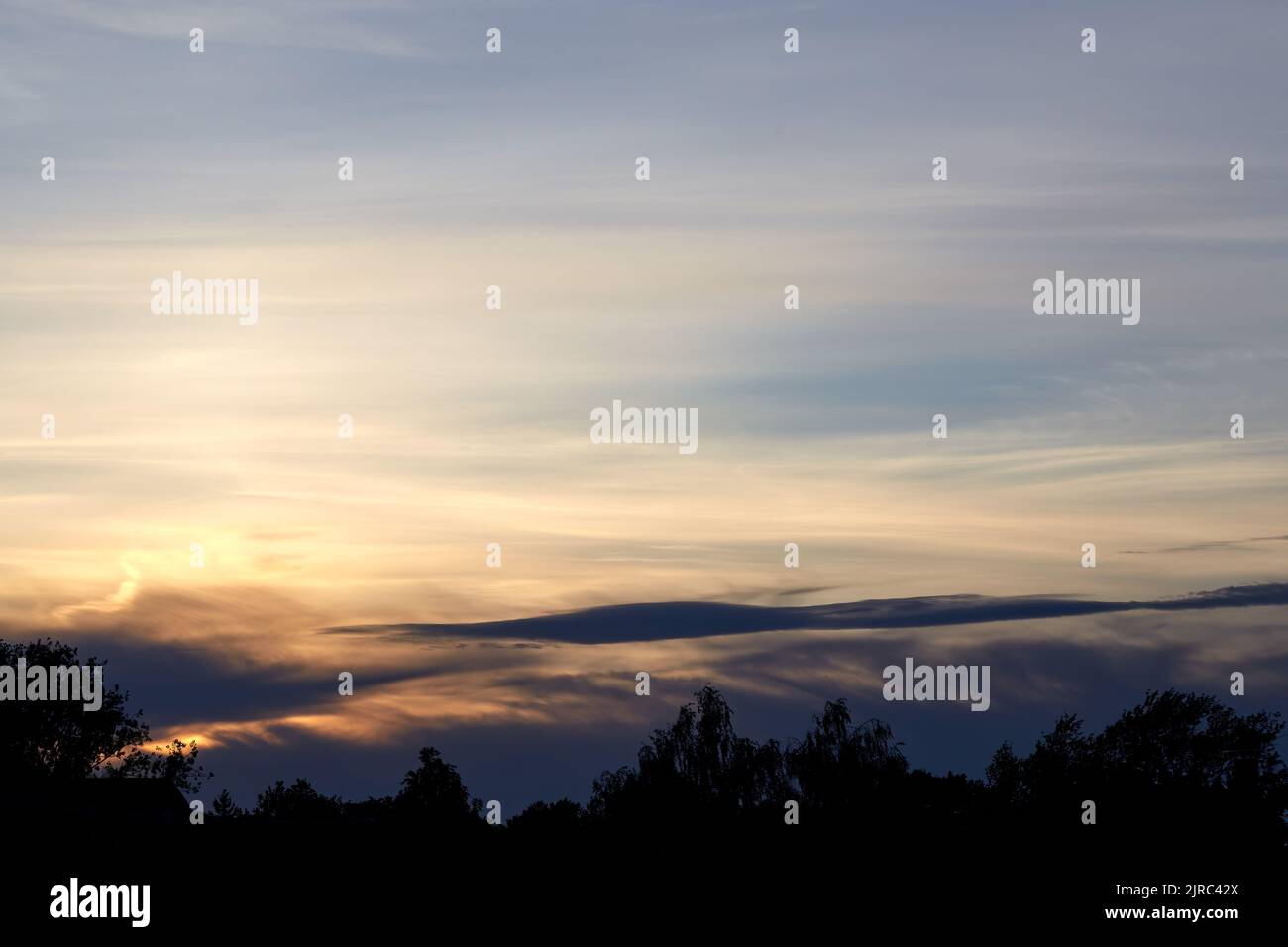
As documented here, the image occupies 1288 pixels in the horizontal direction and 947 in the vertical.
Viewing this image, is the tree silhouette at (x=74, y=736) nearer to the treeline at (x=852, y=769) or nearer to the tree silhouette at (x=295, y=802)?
the treeline at (x=852, y=769)

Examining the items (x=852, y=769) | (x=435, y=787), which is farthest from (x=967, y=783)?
(x=435, y=787)

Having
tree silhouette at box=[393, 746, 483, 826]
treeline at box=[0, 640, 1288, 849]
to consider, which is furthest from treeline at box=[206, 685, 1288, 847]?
tree silhouette at box=[393, 746, 483, 826]

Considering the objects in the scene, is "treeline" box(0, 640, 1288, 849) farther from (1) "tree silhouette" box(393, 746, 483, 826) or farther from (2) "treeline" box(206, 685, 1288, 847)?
(1) "tree silhouette" box(393, 746, 483, 826)

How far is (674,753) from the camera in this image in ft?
328

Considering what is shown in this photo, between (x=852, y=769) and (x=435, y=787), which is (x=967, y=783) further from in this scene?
(x=435, y=787)

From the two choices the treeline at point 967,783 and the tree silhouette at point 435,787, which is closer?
the treeline at point 967,783

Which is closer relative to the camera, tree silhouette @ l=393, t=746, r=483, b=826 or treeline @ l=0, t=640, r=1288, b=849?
treeline @ l=0, t=640, r=1288, b=849

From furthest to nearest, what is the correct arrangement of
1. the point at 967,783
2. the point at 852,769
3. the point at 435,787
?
1. the point at 435,787
2. the point at 967,783
3. the point at 852,769

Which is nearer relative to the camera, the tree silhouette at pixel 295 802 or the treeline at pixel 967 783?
the treeline at pixel 967 783

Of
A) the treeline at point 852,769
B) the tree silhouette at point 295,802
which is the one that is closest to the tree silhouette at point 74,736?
the treeline at point 852,769
